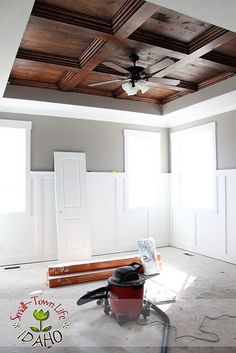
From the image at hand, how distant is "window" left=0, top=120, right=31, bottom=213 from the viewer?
16.6ft

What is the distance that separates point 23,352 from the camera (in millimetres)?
2447

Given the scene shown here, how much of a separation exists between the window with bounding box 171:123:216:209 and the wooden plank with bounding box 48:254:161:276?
1951 mm

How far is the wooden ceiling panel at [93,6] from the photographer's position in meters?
2.66

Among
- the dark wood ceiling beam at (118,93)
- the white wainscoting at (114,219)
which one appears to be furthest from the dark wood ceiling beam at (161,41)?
the white wainscoting at (114,219)

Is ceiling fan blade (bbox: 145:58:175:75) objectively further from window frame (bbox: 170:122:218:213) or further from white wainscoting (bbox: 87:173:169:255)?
white wainscoting (bbox: 87:173:169:255)

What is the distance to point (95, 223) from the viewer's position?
5.59 metres

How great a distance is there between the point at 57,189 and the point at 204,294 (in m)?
2.86

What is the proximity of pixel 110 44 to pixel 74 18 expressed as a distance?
1.70ft

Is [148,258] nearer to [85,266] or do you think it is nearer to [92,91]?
[85,266]

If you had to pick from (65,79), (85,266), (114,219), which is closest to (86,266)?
(85,266)

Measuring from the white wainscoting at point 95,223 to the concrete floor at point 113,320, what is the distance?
0.52 metres

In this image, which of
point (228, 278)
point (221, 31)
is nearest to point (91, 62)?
point (221, 31)

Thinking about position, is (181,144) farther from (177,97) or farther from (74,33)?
(74,33)

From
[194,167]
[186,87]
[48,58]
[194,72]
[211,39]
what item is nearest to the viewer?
[211,39]
